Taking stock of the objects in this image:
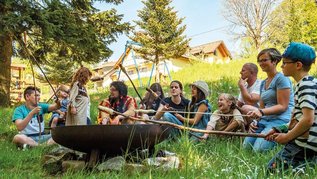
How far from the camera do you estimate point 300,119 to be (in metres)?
2.76

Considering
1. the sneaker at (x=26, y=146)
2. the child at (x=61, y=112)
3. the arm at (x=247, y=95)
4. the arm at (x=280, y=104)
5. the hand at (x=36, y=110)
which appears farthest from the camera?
the child at (x=61, y=112)

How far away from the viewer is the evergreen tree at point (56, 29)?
933cm

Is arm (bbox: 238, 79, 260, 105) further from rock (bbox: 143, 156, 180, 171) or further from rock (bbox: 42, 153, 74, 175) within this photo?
rock (bbox: 42, 153, 74, 175)

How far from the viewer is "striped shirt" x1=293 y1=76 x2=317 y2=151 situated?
8.89ft

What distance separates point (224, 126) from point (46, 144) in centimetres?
240

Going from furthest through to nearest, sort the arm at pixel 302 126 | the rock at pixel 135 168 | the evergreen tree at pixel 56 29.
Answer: the evergreen tree at pixel 56 29 < the rock at pixel 135 168 < the arm at pixel 302 126

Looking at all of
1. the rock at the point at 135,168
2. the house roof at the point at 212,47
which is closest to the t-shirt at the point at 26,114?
the rock at the point at 135,168

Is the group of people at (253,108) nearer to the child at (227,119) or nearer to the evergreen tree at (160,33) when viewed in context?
the child at (227,119)

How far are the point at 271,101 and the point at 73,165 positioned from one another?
2.16 meters

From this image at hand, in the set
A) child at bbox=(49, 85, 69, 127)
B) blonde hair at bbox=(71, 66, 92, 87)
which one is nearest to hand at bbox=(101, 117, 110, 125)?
blonde hair at bbox=(71, 66, 92, 87)

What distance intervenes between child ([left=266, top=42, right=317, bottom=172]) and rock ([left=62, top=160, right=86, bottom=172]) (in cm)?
173

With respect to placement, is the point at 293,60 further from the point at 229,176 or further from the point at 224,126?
the point at 224,126

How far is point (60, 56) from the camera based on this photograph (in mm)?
11867

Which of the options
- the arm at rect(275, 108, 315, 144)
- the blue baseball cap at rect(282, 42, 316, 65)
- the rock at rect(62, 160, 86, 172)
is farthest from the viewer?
the rock at rect(62, 160, 86, 172)
